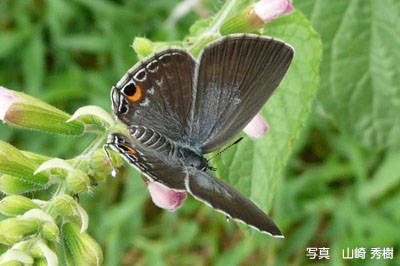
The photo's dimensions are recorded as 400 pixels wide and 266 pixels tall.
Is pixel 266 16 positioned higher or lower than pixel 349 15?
lower

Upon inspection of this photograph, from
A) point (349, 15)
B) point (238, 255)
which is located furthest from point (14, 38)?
point (349, 15)

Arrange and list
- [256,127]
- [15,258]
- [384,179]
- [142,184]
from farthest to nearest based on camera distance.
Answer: [142,184] → [384,179] → [256,127] → [15,258]

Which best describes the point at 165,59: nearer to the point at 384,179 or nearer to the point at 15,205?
the point at 15,205

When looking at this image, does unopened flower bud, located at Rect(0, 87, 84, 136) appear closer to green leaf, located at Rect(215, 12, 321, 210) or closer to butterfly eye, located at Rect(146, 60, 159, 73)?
butterfly eye, located at Rect(146, 60, 159, 73)

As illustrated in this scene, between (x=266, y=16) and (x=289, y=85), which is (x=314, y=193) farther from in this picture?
(x=266, y=16)

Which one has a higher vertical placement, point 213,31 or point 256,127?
point 213,31

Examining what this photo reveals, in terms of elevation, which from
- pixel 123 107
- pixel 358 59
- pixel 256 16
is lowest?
pixel 123 107

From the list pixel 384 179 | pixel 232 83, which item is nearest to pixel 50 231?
pixel 232 83
